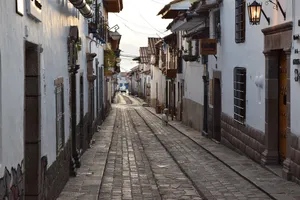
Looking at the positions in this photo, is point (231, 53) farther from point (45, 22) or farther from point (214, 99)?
point (45, 22)

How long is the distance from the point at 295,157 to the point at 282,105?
7.81ft

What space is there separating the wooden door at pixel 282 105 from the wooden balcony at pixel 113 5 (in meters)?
22.2

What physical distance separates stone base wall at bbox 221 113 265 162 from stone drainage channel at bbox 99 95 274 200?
0.88m

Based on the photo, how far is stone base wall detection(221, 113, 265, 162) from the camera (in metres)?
14.5

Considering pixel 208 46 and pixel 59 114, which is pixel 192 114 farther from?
pixel 59 114

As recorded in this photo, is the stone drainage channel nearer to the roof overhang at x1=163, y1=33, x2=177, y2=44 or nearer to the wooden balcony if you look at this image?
the wooden balcony

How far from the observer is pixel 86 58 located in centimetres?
1903

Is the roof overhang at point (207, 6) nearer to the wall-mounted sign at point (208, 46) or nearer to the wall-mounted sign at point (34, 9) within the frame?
the wall-mounted sign at point (208, 46)

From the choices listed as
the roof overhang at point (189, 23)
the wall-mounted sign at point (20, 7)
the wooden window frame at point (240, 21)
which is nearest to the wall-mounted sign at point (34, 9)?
the wall-mounted sign at point (20, 7)

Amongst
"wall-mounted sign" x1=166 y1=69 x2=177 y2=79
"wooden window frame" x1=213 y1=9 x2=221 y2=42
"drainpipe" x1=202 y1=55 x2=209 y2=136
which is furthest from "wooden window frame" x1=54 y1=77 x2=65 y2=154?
"wall-mounted sign" x1=166 y1=69 x2=177 y2=79

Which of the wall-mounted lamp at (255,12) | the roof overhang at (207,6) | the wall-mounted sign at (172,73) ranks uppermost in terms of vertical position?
the roof overhang at (207,6)

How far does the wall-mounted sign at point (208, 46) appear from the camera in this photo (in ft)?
65.3

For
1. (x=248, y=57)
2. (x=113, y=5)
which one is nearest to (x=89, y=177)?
(x=248, y=57)

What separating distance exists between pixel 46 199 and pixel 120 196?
101 inches
